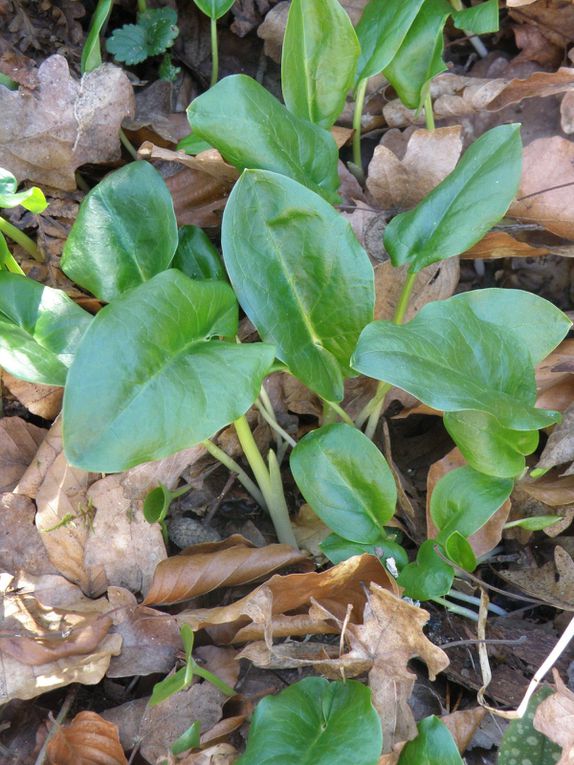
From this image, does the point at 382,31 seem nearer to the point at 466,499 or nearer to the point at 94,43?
the point at 94,43

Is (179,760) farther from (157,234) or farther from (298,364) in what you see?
(157,234)

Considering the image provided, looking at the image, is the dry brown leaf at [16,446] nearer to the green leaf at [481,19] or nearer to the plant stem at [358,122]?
the plant stem at [358,122]

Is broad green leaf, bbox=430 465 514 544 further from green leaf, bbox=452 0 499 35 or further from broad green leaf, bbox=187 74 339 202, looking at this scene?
green leaf, bbox=452 0 499 35

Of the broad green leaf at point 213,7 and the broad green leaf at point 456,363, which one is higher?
the broad green leaf at point 213,7

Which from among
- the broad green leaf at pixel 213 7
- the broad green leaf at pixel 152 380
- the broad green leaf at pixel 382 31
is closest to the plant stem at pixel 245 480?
the broad green leaf at pixel 152 380

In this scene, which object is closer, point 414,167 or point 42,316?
point 42,316

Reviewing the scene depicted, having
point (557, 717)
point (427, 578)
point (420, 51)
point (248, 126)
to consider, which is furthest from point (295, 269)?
point (557, 717)
